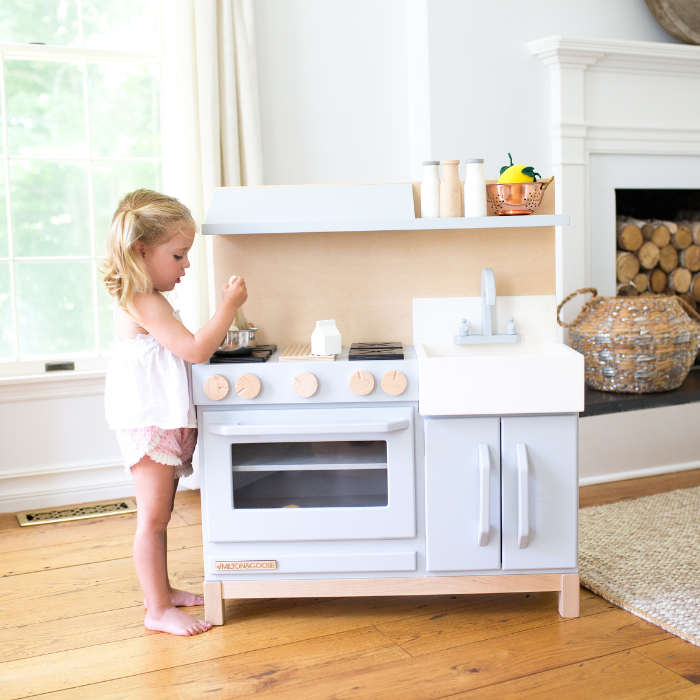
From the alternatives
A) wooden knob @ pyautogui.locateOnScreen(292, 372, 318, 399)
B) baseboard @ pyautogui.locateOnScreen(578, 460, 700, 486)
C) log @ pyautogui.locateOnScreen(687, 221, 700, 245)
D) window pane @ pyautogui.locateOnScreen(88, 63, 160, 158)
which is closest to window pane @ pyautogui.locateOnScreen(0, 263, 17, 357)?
window pane @ pyautogui.locateOnScreen(88, 63, 160, 158)

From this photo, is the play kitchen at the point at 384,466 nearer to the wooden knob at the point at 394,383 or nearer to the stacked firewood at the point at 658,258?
the wooden knob at the point at 394,383

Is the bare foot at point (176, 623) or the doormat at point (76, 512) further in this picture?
the doormat at point (76, 512)

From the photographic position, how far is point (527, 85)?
10.1 ft

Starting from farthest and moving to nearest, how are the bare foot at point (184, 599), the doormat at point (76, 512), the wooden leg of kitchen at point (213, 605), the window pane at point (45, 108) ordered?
the window pane at point (45, 108) < the doormat at point (76, 512) < the bare foot at point (184, 599) < the wooden leg of kitchen at point (213, 605)

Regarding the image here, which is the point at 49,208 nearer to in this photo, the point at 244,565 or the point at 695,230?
the point at 244,565

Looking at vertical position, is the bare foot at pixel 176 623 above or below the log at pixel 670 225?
below

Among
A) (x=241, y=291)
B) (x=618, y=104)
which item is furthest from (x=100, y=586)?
(x=618, y=104)

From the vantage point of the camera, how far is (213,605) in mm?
1842

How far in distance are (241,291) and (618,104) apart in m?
2.15

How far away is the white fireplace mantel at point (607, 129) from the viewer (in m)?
3.06

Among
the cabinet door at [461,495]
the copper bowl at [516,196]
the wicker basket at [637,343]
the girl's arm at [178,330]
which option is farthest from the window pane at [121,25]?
the cabinet door at [461,495]

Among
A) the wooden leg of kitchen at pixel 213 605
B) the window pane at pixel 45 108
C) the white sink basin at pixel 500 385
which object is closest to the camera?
the white sink basin at pixel 500 385

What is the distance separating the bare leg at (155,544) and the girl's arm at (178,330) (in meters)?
0.29

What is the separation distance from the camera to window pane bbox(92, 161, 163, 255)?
9.64ft
